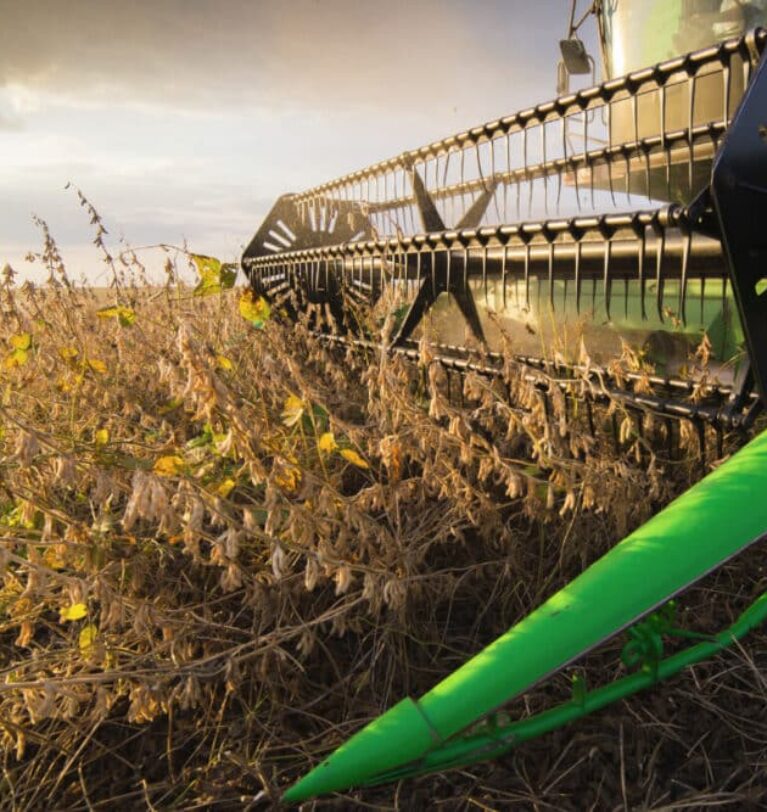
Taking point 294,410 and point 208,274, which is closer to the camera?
point 294,410

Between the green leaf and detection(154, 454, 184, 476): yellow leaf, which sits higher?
the green leaf

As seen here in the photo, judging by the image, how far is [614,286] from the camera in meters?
3.12

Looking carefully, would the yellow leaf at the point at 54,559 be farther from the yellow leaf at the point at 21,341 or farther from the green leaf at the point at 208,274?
the green leaf at the point at 208,274

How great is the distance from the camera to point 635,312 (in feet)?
9.55

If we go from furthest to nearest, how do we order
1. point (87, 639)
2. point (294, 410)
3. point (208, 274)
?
point (208, 274), point (294, 410), point (87, 639)

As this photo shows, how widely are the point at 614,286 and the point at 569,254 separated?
2.98 feet

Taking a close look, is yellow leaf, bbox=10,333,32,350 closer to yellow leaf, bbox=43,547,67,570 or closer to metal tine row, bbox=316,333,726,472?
yellow leaf, bbox=43,547,67,570

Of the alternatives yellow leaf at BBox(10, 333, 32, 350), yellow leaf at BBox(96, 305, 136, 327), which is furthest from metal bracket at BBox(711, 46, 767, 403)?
yellow leaf at BBox(10, 333, 32, 350)

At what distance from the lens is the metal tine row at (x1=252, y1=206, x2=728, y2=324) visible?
6.45 ft

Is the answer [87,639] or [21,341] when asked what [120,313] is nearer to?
[21,341]

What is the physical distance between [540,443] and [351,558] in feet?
1.76

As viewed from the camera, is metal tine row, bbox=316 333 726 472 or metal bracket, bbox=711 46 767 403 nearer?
metal bracket, bbox=711 46 767 403

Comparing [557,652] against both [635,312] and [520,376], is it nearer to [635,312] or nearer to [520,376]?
[520,376]

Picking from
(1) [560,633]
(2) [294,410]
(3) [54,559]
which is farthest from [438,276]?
(1) [560,633]
